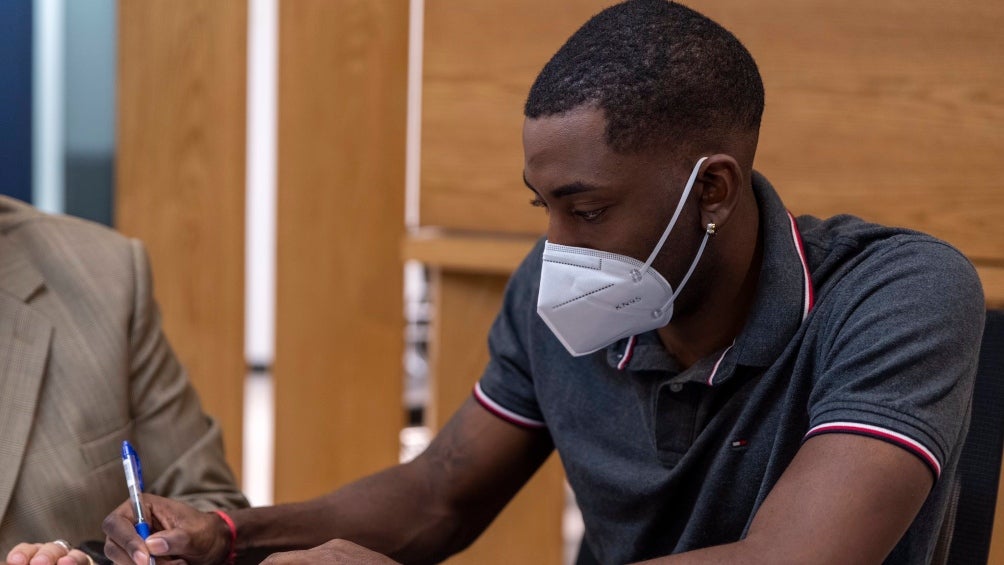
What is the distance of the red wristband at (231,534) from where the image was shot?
54.6 inches

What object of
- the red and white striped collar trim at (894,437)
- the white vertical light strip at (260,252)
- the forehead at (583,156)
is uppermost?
the forehead at (583,156)

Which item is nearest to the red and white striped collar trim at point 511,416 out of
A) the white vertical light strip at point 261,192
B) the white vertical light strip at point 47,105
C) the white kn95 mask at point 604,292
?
the white kn95 mask at point 604,292

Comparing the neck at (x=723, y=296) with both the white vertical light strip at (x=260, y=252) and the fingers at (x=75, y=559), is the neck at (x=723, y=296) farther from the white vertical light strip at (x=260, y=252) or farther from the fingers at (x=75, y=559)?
the white vertical light strip at (x=260, y=252)

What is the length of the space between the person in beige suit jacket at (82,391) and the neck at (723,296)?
Result: 28.7 inches

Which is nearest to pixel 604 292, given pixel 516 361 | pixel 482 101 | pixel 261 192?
pixel 516 361

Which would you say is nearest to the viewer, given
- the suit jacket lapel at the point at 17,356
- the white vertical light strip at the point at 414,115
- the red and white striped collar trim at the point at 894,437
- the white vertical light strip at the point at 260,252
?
the red and white striped collar trim at the point at 894,437

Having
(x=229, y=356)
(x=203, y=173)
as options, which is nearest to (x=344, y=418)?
(x=229, y=356)

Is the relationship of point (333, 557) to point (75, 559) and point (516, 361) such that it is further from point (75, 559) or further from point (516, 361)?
point (516, 361)

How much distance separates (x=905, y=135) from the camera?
1.97 metres

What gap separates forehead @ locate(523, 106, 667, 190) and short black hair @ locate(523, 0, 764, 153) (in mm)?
11

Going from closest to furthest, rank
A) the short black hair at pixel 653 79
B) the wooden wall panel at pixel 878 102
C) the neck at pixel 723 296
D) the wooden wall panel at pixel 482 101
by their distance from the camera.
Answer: the short black hair at pixel 653 79, the neck at pixel 723 296, the wooden wall panel at pixel 878 102, the wooden wall panel at pixel 482 101

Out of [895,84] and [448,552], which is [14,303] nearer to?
[448,552]

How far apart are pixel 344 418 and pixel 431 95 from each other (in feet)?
2.61

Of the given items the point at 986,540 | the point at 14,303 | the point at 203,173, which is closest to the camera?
the point at 986,540
